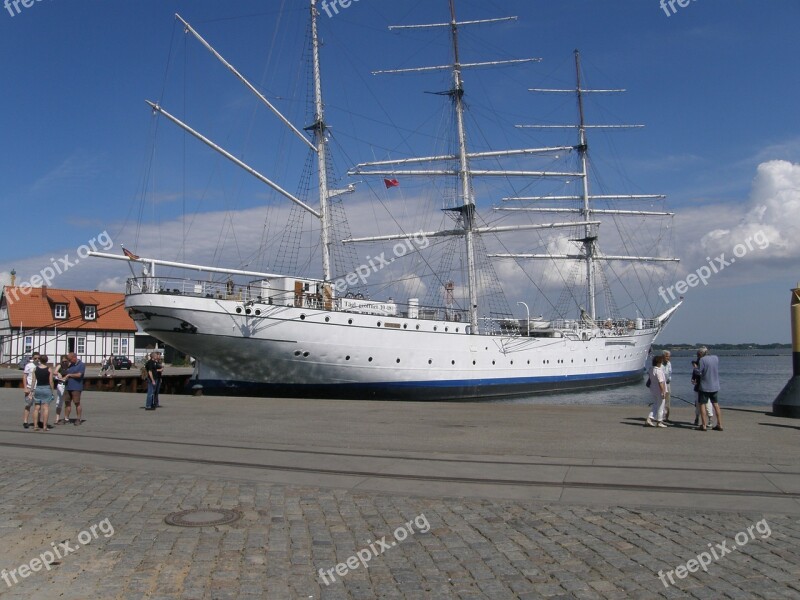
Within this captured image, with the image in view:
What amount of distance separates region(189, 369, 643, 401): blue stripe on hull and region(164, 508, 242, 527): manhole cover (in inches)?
904

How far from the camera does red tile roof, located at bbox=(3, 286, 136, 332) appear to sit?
59.2 meters

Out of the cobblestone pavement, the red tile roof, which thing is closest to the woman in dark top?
the cobblestone pavement

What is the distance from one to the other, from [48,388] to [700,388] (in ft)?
41.1

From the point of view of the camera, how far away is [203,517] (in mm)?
6641

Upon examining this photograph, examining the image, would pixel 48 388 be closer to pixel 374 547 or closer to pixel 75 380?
pixel 75 380

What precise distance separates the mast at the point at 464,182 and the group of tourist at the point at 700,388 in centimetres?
2689

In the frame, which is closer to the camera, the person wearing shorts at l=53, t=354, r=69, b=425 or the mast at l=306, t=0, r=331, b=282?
the person wearing shorts at l=53, t=354, r=69, b=425

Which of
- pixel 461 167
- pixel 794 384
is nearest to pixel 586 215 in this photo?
pixel 461 167

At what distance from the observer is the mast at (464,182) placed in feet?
136

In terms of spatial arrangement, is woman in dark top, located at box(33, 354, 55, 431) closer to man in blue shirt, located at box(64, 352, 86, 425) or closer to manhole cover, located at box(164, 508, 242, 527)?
man in blue shirt, located at box(64, 352, 86, 425)

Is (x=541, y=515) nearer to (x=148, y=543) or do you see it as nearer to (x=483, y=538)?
(x=483, y=538)

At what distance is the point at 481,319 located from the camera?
4241 cm

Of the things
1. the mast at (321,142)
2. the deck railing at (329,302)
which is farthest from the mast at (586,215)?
the mast at (321,142)

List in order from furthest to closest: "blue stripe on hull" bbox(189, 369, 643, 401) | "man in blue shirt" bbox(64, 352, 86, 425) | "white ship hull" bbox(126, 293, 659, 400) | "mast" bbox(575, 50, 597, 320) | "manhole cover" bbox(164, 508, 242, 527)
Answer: "mast" bbox(575, 50, 597, 320) → "blue stripe on hull" bbox(189, 369, 643, 401) → "white ship hull" bbox(126, 293, 659, 400) → "man in blue shirt" bbox(64, 352, 86, 425) → "manhole cover" bbox(164, 508, 242, 527)
